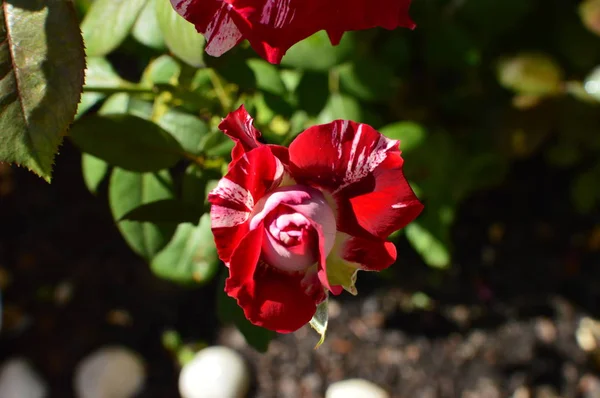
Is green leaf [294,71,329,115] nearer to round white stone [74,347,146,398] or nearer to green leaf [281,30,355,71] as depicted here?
green leaf [281,30,355,71]

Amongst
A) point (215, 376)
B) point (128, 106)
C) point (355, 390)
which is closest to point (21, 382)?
point (215, 376)

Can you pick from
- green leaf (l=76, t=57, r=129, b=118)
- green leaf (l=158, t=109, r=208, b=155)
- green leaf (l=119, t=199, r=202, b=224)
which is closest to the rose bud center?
green leaf (l=119, t=199, r=202, b=224)

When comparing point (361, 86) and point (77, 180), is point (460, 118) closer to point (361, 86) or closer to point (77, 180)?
point (361, 86)

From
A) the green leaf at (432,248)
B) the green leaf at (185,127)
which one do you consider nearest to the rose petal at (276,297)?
the green leaf at (185,127)

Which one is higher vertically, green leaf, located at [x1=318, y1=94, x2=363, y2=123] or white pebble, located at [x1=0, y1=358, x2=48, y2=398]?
green leaf, located at [x1=318, y1=94, x2=363, y2=123]

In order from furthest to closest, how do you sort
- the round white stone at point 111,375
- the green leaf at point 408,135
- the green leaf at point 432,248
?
the round white stone at point 111,375, the green leaf at point 432,248, the green leaf at point 408,135

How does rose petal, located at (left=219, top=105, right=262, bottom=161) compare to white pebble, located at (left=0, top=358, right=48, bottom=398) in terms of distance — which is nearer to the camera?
rose petal, located at (left=219, top=105, right=262, bottom=161)

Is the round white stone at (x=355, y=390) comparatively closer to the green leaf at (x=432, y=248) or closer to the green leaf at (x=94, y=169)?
the green leaf at (x=432, y=248)
